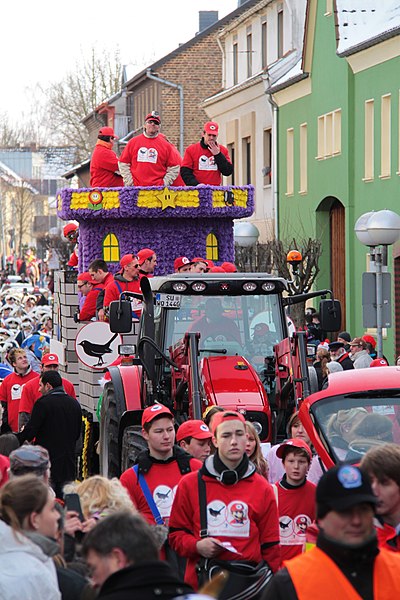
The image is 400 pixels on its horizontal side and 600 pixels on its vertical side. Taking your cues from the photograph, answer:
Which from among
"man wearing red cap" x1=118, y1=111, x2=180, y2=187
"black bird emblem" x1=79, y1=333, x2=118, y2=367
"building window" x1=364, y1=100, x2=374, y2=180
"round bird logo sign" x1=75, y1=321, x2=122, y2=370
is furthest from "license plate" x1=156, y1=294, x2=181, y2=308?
"building window" x1=364, y1=100, x2=374, y2=180

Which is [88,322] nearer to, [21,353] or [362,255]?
[21,353]

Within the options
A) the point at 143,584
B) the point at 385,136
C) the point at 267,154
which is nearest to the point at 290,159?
the point at 267,154

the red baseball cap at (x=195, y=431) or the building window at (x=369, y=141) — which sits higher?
the building window at (x=369, y=141)

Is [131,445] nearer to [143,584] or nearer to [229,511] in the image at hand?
[229,511]

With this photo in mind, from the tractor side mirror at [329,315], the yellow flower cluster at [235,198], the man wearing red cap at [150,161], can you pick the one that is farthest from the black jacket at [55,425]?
the man wearing red cap at [150,161]

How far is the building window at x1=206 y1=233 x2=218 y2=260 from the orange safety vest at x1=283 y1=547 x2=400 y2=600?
14.7 meters

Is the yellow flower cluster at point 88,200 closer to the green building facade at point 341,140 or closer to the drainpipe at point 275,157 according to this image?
the green building facade at point 341,140

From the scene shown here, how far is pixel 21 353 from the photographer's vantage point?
1500cm

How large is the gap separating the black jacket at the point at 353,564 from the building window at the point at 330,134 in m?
28.8

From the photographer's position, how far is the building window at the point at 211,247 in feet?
64.1

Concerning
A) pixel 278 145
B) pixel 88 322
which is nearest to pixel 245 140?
pixel 278 145

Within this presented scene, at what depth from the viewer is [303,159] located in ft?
122

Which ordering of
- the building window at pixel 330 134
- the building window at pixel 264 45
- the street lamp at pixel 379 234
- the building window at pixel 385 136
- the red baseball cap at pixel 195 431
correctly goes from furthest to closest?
1. the building window at pixel 264 45
2. the building window at pixel 330 134
3. the building window at pixel 385 136
4. the street lamp at pixel 379 234
5. the red baseball cap at pixel 195 431

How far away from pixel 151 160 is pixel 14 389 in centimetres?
539
